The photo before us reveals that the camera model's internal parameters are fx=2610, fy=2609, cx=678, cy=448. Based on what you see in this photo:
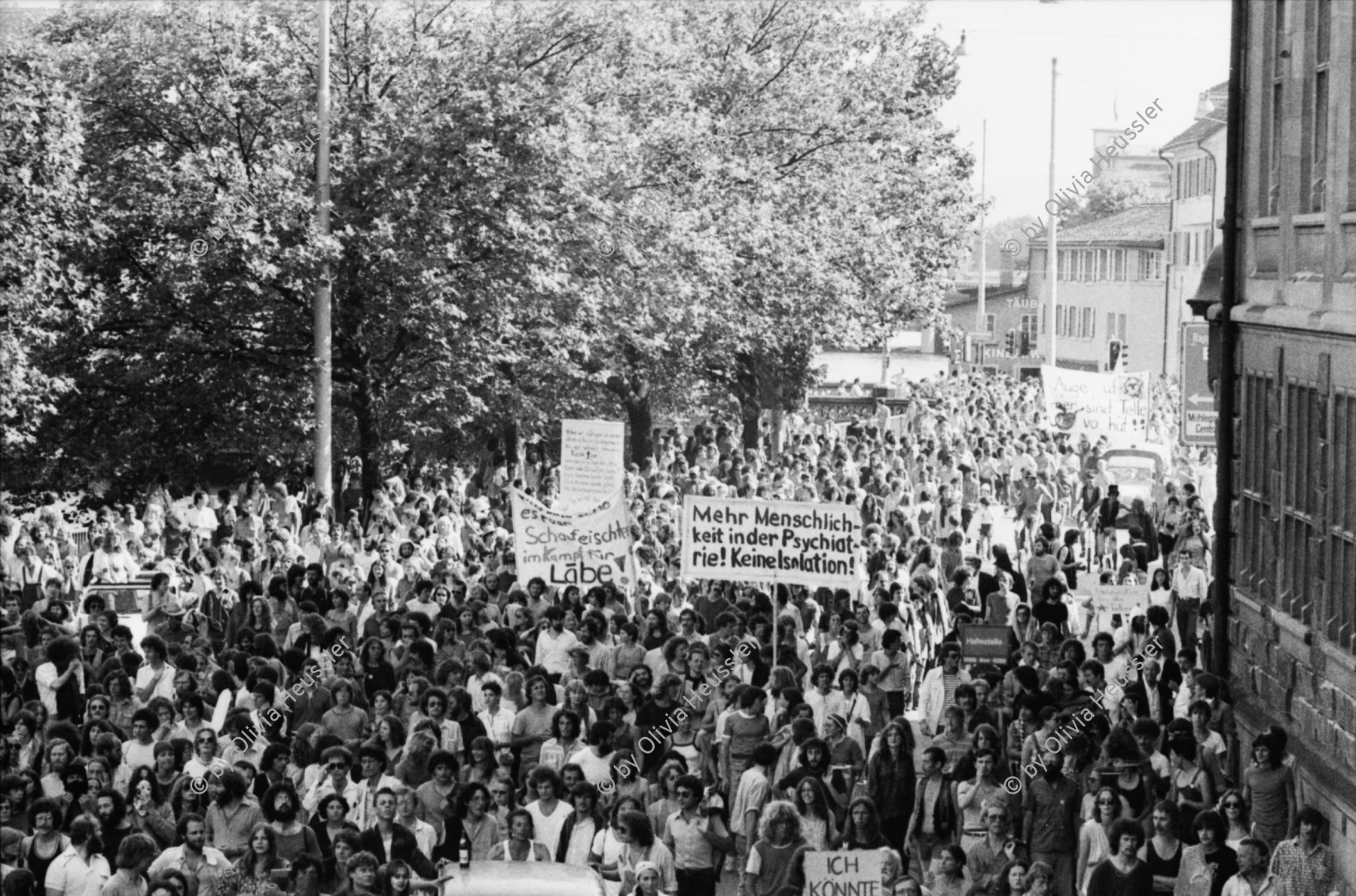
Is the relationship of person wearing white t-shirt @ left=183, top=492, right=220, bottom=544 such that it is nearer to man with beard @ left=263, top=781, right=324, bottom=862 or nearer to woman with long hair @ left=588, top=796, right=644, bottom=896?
man with beard @ left=263, top=781, right=324, bottom=862

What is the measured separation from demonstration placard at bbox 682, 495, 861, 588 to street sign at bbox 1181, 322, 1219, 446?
787cm

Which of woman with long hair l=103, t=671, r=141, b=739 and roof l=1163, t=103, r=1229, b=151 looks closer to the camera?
woman with long hair l=103, t=671, r=141, b=739

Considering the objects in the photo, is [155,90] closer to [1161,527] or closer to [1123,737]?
[1161,527]

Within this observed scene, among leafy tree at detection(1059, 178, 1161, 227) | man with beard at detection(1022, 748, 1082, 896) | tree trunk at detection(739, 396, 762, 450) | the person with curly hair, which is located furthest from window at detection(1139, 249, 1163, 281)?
the person with curly hair

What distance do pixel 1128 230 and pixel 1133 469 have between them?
61182mm

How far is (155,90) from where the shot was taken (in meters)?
32.6

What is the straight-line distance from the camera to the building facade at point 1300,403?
51.4ft

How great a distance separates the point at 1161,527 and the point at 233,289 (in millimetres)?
11901

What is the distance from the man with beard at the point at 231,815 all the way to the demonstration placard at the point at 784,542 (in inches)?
223

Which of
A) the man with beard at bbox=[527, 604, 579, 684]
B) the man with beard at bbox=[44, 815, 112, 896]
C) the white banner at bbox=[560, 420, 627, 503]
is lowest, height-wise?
the man with beard at bbox=[44, 815, 112, 896]

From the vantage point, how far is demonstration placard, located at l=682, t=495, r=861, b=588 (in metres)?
18.3

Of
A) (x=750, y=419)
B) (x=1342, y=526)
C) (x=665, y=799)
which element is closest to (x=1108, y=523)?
(x=1342, y=526)

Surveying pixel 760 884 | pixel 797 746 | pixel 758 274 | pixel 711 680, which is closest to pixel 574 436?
pixel 711 680

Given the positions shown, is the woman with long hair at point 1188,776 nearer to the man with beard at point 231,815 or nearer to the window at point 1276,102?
the man with beard at point 231,815
